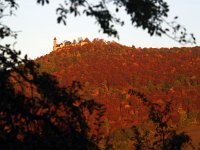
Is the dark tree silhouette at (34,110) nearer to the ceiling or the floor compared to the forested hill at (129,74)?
nearer to the floor

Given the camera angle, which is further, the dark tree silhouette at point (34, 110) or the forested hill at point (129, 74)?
the forested hill at point (129, 74)

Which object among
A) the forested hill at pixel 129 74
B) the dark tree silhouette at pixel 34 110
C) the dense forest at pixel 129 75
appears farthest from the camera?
the forested hill at pixel 129 74

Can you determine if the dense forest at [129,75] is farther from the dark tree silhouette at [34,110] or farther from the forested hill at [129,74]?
the dark tree silhouette at [34,110]

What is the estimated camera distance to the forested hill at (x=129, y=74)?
6725cm

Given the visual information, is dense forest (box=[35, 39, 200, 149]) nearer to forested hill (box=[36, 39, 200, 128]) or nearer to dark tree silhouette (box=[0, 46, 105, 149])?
forested hill (box=[36, 39, 200, 128])

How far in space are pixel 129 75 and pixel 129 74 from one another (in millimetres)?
470

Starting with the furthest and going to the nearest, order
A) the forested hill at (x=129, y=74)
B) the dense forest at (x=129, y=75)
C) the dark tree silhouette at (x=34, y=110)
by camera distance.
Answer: the forested hill at (x=129, y=74) → the dense forest at (x=129, y=75) → the dark tree silhouette at (x=34, y=110)

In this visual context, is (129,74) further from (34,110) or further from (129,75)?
(34,110)

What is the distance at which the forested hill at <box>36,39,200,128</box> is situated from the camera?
6725cm

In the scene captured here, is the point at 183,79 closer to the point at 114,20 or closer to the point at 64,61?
the point at 64,61

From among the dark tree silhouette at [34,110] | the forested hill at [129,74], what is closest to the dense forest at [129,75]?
the forested hill at [129,74]

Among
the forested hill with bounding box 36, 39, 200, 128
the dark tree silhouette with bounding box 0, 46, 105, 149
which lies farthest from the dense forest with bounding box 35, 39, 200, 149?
the dark tree silhouette with bounding box 0, 46, 105, 149

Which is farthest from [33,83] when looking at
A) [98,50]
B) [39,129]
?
[98,50]

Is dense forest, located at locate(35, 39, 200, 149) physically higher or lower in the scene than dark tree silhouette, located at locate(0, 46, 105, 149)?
higher
